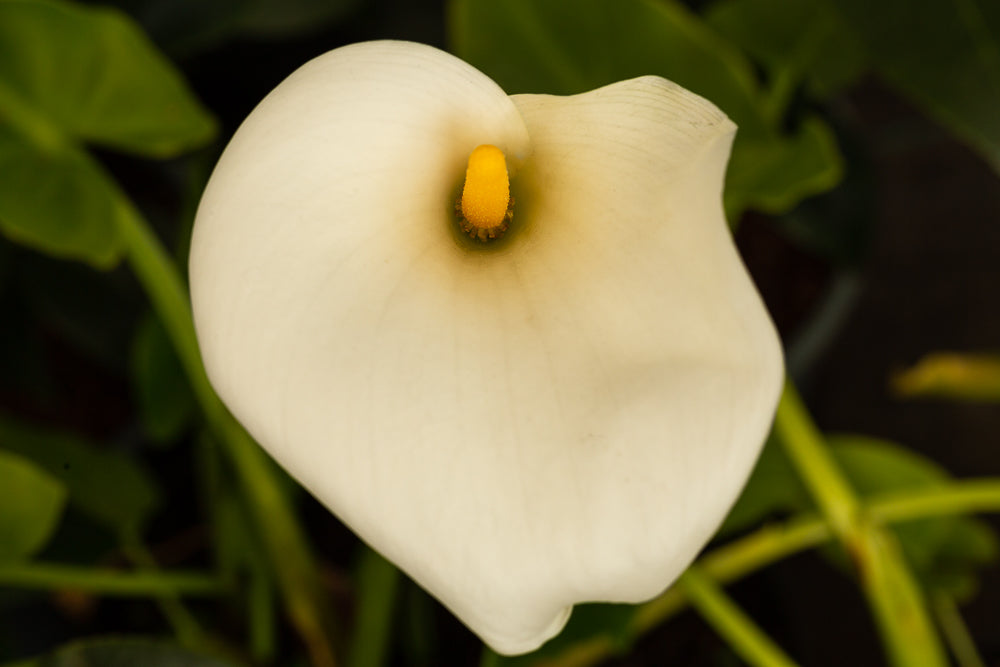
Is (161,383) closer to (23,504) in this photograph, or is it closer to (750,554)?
(23,504)

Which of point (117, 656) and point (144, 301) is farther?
point (144, 301)

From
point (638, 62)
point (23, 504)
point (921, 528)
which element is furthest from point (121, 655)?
point (921, 528)

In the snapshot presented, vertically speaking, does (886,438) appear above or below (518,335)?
below

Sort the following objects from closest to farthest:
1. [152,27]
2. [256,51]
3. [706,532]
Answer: [706,532] < [152,27] < [256,51]

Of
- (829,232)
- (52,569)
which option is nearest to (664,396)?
(52,569)

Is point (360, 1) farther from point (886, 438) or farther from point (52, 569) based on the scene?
point (886, 438)

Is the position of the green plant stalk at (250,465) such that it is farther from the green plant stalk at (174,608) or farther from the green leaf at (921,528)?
the green leaf at (921,528)
